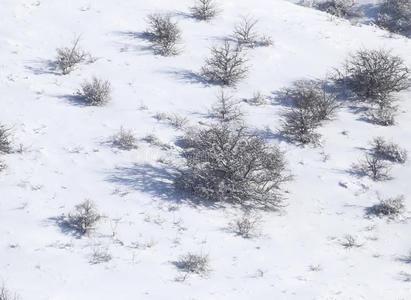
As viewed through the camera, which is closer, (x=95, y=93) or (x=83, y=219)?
(x=83, y=219)

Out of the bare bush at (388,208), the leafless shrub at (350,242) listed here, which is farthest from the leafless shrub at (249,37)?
the leafless shrub at (350,242)

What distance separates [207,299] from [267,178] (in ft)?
12.0

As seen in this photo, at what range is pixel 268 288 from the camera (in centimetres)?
1020

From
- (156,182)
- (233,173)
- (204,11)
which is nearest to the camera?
(233,173)

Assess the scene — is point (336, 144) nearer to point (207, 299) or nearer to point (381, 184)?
point (381, 184)

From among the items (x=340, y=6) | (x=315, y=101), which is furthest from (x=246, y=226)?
(x=340, y=6)

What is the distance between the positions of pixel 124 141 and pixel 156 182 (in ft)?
5.14

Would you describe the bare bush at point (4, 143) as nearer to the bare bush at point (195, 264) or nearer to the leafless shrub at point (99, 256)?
the leafless shrub at point (99, 256)

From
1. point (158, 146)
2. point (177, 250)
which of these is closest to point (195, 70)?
point (158, 146)

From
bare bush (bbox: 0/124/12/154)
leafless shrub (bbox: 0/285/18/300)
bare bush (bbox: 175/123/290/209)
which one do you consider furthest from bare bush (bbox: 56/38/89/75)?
leafless shrub (bbox: 0/285/18/300)

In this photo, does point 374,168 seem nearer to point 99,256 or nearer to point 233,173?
point 233,173

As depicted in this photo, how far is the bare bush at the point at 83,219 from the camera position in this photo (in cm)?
1101

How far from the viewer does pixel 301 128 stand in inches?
585

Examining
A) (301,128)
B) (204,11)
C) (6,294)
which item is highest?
(204,11)
